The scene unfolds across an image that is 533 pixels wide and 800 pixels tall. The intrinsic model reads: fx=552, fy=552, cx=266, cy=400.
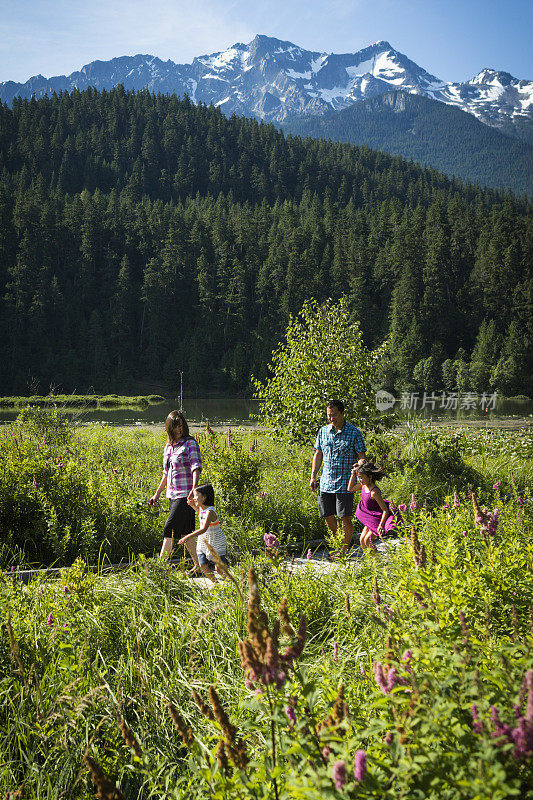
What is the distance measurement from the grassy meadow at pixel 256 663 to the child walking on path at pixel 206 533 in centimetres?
63

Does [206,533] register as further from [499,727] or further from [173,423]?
[499,727]

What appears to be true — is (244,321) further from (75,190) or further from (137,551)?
(137,551)

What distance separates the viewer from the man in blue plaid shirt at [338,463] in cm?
588

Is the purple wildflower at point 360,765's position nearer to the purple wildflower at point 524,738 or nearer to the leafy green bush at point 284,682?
the leafy green bush at point 284,682

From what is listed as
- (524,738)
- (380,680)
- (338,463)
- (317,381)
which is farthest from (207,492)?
(317,381)

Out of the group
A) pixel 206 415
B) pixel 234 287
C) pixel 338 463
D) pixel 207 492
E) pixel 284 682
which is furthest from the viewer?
pixel 234 287

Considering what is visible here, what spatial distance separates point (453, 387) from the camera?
6981 centimetres

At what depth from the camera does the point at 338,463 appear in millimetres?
5922

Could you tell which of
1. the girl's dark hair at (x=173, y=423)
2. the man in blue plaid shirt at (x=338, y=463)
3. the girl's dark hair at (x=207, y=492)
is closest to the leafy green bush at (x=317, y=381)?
the man in blue plaid shirt at (x=338, y=463)

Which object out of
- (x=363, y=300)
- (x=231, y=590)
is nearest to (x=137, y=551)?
(x=231, y=590)

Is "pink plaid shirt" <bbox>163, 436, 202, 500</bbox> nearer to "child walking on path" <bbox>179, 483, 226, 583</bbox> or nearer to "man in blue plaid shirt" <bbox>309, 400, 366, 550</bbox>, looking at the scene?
"child walking on path" <bbox>179, 483, 226, 583</bbox>

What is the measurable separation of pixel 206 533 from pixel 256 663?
3.69 meters

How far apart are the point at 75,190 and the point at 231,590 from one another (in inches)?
4626

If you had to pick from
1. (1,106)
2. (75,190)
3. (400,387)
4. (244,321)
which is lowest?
(400,387)
